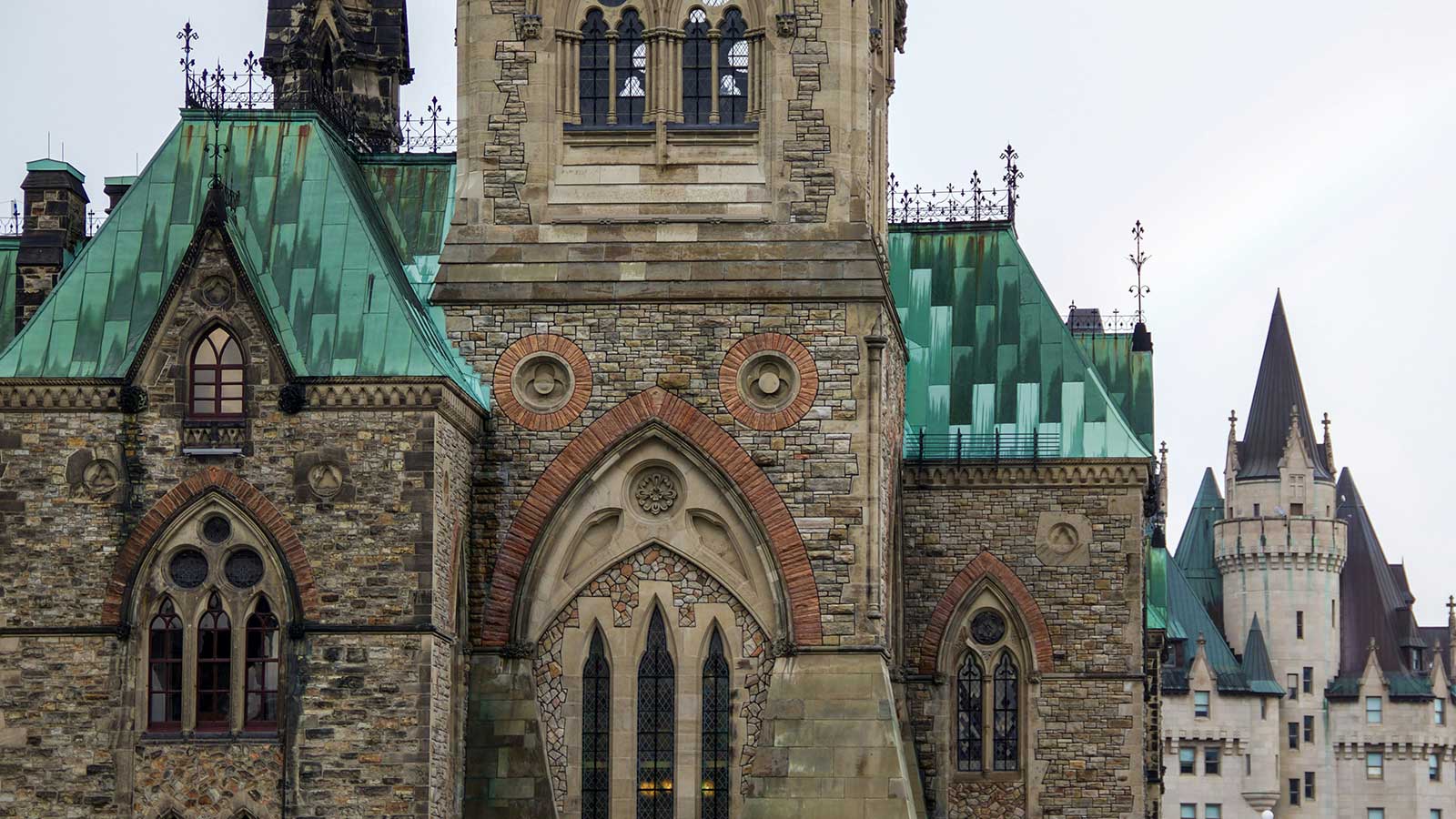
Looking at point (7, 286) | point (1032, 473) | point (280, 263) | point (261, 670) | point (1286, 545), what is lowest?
point (261, 670)

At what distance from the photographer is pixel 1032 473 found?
161 feet

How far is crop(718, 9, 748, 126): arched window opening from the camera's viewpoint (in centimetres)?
4509

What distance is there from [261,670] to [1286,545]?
103 meters

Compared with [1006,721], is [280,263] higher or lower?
higher

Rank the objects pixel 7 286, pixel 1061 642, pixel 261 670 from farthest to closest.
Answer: pixel 7 286
pixel 1061 642
pixel 261 670

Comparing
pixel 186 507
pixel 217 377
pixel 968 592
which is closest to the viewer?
pixel 186 507

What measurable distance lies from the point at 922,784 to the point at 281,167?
14.1m

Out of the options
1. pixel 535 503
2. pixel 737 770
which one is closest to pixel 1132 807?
pixel 737 770

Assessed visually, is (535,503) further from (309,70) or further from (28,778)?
(309,70)

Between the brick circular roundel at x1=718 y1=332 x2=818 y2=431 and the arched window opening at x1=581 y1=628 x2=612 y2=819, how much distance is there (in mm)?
3874

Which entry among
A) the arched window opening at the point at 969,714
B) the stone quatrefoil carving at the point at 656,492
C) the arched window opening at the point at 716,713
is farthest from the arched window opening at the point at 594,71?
the arched window opening at the point at 969,714

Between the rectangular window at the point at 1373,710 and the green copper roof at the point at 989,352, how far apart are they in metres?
91.0

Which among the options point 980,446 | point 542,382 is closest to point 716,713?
point 542,382

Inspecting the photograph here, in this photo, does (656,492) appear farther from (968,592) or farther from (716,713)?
(968,592)
